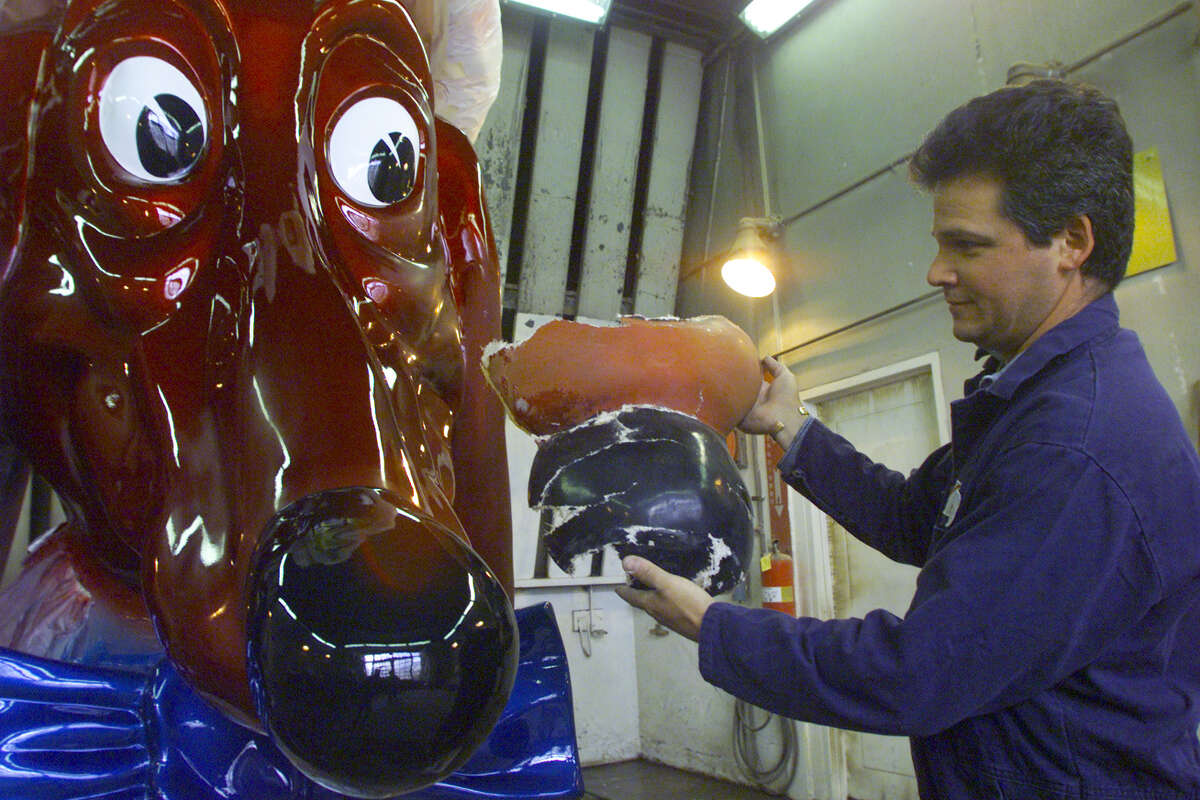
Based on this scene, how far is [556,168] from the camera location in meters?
5.39

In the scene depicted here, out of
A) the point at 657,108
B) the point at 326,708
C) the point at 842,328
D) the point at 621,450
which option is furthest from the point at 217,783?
the point at 657,108

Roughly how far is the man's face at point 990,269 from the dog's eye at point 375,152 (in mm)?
800

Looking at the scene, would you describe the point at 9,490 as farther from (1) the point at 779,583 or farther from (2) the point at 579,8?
(2) the point at 579,8

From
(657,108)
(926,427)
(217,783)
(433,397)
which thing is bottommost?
(217,783)

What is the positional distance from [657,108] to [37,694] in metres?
5.45

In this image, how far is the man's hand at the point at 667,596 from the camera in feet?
2.73

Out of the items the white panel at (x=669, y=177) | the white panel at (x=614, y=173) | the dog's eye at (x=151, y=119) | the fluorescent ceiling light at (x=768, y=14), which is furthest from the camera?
the white panel at (x=669, y=177)

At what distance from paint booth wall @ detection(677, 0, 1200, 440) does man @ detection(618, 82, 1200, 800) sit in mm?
2253

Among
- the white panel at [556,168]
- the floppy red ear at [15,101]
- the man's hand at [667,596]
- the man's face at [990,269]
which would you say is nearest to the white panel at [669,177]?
the white panel at [556,168]

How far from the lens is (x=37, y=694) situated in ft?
2.38

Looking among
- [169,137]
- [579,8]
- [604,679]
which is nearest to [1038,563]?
[169,137]

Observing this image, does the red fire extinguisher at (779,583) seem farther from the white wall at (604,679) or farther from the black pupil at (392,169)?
the black pupil at (392,169)

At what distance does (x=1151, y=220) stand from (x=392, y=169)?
3201mm

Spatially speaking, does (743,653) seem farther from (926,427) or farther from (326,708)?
(926,427)
